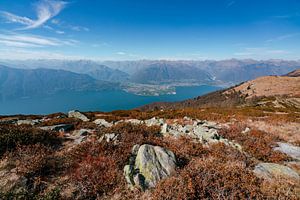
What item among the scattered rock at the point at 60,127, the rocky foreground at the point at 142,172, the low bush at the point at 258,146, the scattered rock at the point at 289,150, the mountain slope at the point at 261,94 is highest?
the rocky foreground at the point at 142,172

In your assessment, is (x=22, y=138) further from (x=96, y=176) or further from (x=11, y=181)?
(x=96, y=176)

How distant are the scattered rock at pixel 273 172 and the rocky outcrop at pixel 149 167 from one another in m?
3.17

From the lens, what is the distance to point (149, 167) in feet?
17.0

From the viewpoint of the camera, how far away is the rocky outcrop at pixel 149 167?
4.77m

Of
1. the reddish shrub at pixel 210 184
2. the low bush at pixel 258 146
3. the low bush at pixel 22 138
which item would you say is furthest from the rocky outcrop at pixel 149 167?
the low bush at pixel 22 138

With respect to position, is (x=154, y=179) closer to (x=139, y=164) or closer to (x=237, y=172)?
(x=139, y=164)

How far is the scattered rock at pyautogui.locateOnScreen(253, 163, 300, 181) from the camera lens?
5.41 meters

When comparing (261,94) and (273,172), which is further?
(261,94)

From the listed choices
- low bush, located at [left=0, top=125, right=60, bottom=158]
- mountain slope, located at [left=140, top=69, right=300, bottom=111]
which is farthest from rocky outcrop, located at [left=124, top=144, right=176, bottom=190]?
mountain slope, located at [left=140, top=69, right=300, bottom=111]

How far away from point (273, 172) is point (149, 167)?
4.52 meters

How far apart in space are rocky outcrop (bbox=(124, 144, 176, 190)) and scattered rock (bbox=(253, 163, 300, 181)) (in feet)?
10.4

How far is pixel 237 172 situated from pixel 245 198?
1.13 meters

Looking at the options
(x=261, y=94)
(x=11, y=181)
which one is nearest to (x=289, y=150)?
(x=11, y=181)

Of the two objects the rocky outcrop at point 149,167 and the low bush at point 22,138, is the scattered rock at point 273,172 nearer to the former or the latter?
the rocky outcrop at point 149,167
